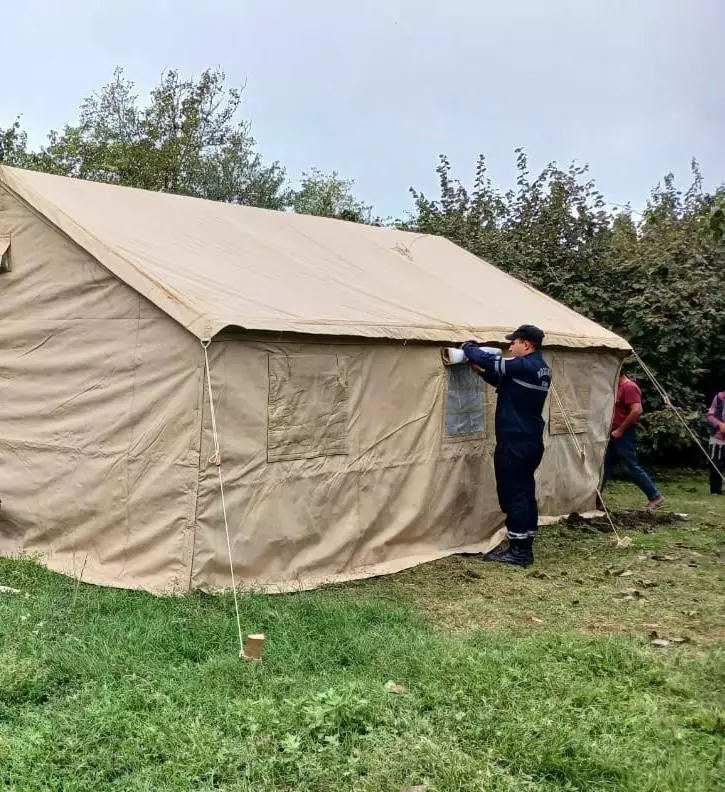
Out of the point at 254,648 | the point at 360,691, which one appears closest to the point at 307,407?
the point at 254,648

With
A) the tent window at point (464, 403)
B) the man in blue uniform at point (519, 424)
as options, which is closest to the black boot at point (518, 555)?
the man in blue uniform at point (519, 424)

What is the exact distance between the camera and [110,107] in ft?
77.2

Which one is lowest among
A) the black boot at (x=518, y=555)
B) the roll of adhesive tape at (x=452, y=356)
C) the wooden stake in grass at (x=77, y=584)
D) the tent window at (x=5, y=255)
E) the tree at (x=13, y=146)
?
the wooden stake in grass at (x=77, y=584)

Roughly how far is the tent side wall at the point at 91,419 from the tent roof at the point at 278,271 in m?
0.22

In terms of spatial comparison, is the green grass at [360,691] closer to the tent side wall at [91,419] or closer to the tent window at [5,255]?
the tent side wall at [91,419]

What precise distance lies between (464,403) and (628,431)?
310 centimetres

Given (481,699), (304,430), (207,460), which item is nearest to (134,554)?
(207,460)

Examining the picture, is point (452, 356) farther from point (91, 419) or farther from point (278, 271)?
point (91, 419)

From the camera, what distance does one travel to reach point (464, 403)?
782 cm

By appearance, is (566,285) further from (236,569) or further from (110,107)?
(110,107)

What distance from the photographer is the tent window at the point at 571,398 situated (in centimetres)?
915

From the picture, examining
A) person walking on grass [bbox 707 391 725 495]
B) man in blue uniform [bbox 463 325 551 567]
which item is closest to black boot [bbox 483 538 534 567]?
man in blue uniform [bbox 463 325 551 567]

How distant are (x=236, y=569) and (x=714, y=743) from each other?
324 centimetres

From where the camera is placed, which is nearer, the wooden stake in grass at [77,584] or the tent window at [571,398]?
the wooden stake in grass at [77,584]
